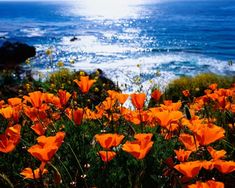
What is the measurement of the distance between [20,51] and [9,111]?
2546cm

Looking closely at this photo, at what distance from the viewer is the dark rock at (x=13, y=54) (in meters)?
25.4

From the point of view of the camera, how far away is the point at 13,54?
85.4 feet

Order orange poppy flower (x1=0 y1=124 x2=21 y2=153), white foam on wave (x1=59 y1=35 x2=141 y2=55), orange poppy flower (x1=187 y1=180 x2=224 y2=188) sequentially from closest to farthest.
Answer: orange poppy flower (x1=187 y1=180 x2=224 y2=188), orange poppy flower (x1=0 y1=124 x2=21 y2=153), white foam on wave (x1=59 y1=35 x2=141 y2=55)

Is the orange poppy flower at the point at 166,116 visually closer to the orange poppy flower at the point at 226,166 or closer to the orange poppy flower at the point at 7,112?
the orange poppy flower at the point at 226,166

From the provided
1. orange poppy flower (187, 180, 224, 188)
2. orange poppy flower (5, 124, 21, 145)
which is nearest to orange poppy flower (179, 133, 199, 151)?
orange poppy flower (187, 180, 224, 188)

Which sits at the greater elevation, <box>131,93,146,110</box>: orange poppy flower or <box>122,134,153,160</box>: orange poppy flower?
<box>122,134,153,160</box>: orange poppy flower

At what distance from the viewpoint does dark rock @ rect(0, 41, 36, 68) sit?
2542cm

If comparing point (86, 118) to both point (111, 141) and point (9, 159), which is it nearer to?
point (9, 159)

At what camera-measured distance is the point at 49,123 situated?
9.87 feet

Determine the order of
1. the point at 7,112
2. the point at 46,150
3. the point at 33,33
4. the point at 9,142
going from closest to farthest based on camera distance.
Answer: the point at 46,150 → the point at 9,142 → the point at 7,112 → the point at 33,33

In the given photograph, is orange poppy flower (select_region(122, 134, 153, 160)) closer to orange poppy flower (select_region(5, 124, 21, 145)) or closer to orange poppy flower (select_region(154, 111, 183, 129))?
orange poppy flower (select_region(154, 111, 183, 129))

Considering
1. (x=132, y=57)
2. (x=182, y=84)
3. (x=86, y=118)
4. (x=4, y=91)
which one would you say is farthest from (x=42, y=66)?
(x=86, y=118)

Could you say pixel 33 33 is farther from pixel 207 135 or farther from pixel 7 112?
pixel 207 135

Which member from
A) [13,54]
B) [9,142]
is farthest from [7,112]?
[13,54]
